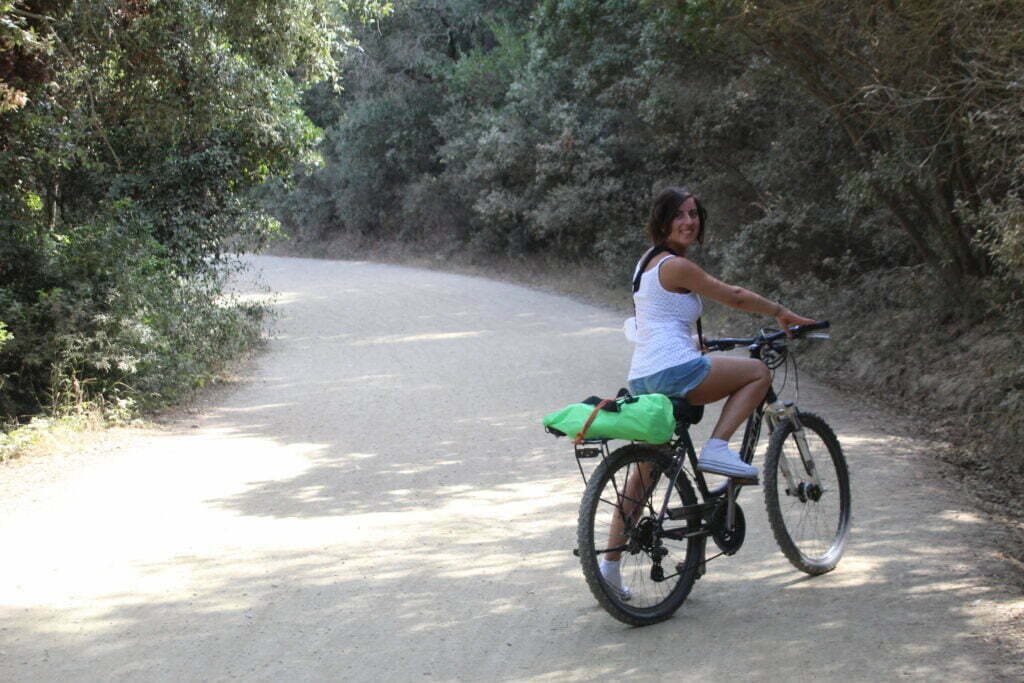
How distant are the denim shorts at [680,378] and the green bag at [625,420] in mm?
183

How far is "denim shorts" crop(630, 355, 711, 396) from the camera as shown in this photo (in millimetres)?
4840

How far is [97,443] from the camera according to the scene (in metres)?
9.36

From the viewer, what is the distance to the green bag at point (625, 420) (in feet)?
15.0

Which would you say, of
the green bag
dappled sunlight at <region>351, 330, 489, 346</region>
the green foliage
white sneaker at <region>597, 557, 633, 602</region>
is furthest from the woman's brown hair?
dappled sunlight at <region>351, 330, 489, 346</region>

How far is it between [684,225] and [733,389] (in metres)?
0.79

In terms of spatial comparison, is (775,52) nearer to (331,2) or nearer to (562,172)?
(331,2)

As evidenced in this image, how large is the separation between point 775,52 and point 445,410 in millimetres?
5477

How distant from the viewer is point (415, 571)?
18.6ft

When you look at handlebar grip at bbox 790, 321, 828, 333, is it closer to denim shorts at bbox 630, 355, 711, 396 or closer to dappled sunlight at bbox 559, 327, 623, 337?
denim shorts at bbox 630, 355, 711, 396

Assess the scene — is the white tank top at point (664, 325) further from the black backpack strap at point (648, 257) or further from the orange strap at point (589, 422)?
the orange strap at point (589, 422)

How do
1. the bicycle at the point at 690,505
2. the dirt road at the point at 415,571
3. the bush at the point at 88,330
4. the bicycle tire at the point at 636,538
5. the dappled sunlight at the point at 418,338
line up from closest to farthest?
the dirt road at the point at 415,571
the bicycle tire at the point at 636,538
the bicycle at the point at 690,505
the bush at the point at 88,330
the dappled sunlight at the point at 418,338

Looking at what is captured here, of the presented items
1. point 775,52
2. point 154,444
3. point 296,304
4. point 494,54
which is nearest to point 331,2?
point 775,52

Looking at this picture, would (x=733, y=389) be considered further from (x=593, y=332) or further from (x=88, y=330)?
(x=593, y=332)

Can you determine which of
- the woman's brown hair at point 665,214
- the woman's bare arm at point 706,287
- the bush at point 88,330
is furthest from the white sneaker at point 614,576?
the bush at point 88,330
